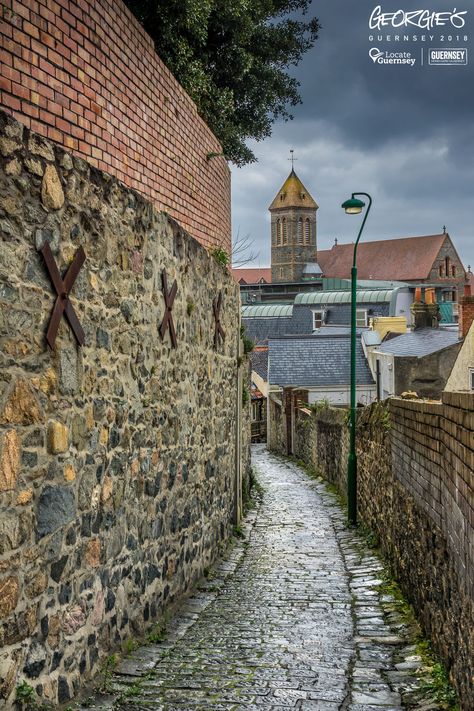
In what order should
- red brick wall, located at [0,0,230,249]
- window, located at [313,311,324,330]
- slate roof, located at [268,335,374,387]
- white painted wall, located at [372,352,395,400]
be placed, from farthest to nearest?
window, located at [313,311,324,330]
slate roof, located at [268,335,374,387]
white painted wall, located at [372,352,395,400]
red brick wall, located at [0,0,230,249]

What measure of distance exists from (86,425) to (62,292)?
37.9 inches

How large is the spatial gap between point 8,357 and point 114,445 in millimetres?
1822

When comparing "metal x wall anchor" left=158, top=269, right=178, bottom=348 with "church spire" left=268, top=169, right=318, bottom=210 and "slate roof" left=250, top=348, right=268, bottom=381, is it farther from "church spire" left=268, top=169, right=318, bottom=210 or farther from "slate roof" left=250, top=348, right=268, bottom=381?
"church spire" left=268, top=169, right=318, bottom=210

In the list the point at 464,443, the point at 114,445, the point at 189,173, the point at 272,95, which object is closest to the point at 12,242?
the point at 114,445

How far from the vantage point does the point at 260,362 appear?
4678 cm

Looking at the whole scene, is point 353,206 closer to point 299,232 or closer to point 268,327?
point 268,327

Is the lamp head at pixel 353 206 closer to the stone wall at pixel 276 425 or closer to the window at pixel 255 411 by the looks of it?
the stone wall at pixel 276 425

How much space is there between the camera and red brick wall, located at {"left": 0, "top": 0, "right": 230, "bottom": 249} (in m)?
5.37

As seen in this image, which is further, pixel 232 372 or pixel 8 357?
pixel 232 372

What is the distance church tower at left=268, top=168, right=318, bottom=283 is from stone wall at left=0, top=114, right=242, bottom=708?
10779 centimetres

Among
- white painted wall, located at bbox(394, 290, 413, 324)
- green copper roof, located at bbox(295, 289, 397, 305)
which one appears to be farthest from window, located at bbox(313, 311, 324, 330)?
white painted wall, located at bbox(394, 290, 413, 324)

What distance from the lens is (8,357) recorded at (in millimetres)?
4355

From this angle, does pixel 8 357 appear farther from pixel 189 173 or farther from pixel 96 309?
pixel 189 173


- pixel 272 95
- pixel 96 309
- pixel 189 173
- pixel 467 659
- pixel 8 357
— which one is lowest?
→ pixel 467 659
